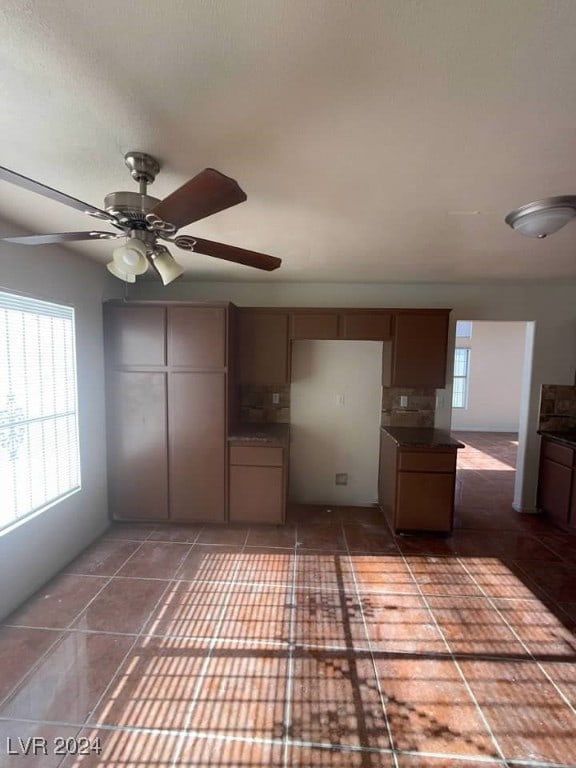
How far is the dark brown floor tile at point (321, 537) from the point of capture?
302cm

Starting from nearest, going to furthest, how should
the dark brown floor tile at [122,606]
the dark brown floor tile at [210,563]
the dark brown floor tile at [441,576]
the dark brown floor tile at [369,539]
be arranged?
the dark brown floor tile at [122,606], the dark brown floor tile at [441,576], the dark brown floor tile at [210,563], the dark brown floor tile at [369,539]

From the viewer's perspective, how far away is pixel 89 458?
3.05 metres

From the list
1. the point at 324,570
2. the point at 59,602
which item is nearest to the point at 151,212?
the point at 59,602

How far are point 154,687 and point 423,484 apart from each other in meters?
2.48

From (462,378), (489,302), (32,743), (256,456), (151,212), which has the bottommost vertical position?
(32,743)

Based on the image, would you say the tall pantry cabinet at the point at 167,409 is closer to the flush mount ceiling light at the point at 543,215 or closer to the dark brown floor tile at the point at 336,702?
the dark brown floor tile at the point at 336,702

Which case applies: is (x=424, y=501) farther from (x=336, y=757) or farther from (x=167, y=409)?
(x=167, y=409)

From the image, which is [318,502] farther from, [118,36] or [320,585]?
[118,36]

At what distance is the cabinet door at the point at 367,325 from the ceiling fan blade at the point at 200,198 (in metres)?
2.36

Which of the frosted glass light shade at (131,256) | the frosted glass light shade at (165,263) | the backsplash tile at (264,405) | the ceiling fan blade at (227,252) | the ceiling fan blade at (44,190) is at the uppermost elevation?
the ceiling fan blade at (44,190)

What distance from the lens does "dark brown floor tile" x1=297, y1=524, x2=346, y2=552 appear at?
3.02 metres

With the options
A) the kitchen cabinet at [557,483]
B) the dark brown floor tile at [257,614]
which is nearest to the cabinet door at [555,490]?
the kitchen cabinet at [557,483]

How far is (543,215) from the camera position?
1654mm

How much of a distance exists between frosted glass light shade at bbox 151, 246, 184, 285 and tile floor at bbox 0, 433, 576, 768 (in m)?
2.06
